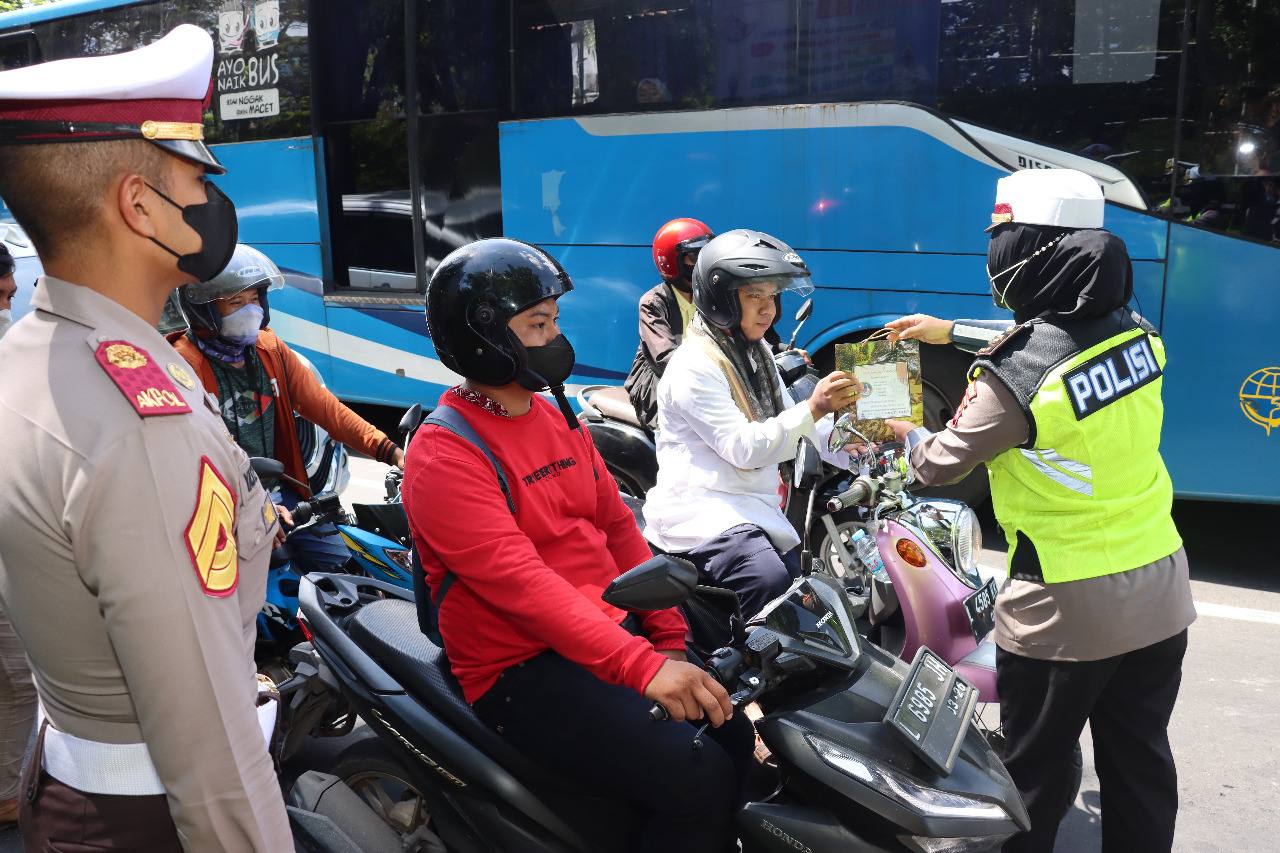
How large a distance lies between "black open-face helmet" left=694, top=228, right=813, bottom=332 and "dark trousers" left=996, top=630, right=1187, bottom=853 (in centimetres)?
131

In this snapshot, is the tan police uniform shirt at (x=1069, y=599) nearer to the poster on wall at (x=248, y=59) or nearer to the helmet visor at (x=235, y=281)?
the helmet visor at (x=235, y=281)

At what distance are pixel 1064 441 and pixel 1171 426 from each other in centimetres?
354

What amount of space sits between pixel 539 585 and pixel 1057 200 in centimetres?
151

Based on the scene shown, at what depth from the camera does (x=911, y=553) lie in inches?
138

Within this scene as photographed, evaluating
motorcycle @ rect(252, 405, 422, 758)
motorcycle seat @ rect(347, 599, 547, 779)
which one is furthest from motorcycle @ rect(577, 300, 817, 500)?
motorcycle seat @ rect(347, 599, 547, 779)

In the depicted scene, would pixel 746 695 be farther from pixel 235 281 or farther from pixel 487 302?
pixel 235 281

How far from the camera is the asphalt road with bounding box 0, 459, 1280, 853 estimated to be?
10.3 feet

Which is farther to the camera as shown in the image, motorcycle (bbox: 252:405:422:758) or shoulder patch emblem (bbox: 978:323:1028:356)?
motorcycle (bbox: 252:405:422:758)

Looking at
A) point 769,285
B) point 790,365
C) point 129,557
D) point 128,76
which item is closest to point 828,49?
point 790,365

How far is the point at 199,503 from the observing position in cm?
122

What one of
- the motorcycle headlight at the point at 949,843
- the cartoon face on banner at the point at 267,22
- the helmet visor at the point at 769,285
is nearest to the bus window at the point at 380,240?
the cartoon face on banner at the point at 267,22

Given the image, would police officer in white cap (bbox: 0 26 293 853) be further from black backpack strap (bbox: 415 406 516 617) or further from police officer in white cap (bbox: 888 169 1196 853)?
police officer in white cap (bbox: 888 169 1196 853)

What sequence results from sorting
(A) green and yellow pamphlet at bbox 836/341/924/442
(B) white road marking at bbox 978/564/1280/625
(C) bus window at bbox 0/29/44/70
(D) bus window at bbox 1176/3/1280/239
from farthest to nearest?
(C) bus window at bbox 0/29/44/70
(D) bus window at bbox 1176/3/1280/239
(B) white road marking at bbox 978/564/1280/625
(A) green and yellow pamphlet at bbox 836/341/924/442

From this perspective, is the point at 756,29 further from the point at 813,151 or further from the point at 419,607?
the point at 419,607
